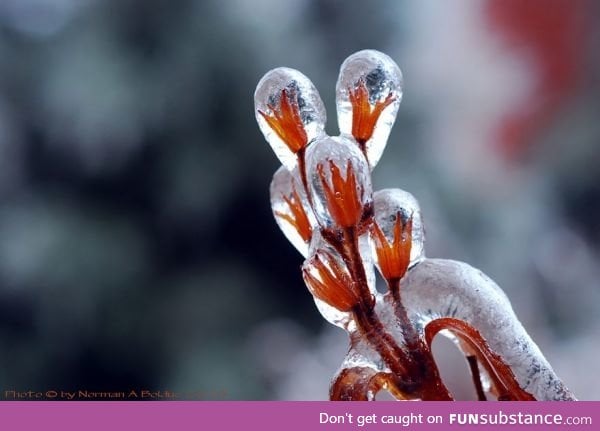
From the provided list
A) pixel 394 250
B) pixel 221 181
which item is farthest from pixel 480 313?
pixel 221 181

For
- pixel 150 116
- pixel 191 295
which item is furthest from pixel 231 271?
pixel 150 116

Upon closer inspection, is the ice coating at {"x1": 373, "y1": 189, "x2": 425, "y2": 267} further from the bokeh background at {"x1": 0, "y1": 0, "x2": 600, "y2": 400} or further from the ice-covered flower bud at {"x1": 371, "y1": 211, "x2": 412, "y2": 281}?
the bokeh background at {"x1": 0, "y1": 0, "x2": 600, "y2": 400}

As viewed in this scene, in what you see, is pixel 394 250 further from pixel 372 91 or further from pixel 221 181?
pixel 221 181

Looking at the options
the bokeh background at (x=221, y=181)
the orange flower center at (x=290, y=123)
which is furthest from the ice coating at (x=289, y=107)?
the bokeh background at (x=221, y=181)

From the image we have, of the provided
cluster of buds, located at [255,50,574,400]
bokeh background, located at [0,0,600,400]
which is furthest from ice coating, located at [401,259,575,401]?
bokeh background, located at [0,0,600,400]

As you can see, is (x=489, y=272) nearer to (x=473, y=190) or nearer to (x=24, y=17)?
(x=473, y=190)
